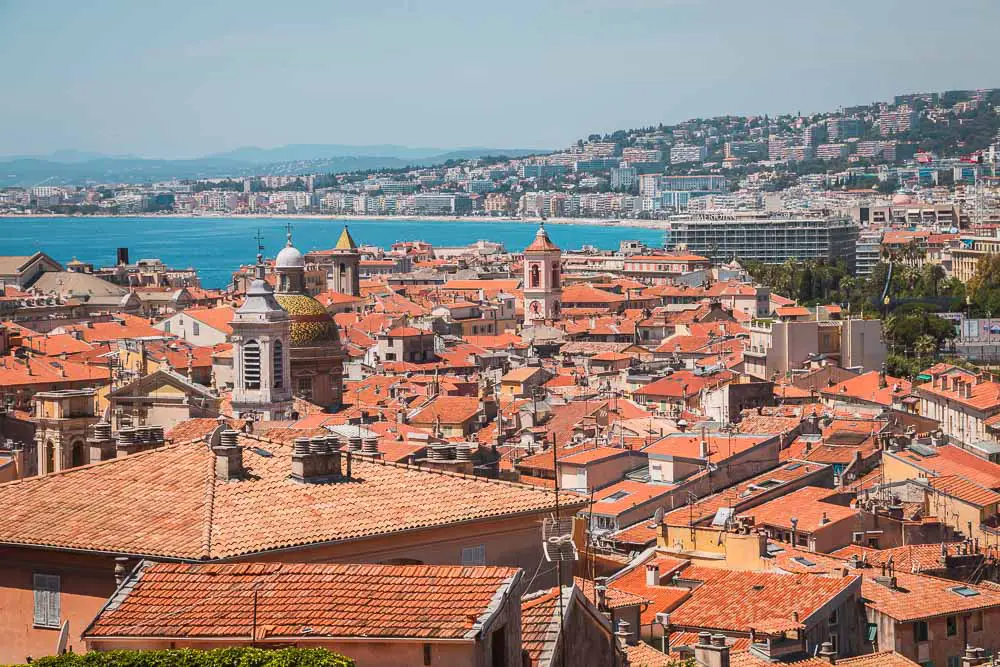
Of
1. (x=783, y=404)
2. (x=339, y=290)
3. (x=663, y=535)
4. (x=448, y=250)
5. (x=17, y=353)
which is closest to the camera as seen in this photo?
(x=663, y=535)

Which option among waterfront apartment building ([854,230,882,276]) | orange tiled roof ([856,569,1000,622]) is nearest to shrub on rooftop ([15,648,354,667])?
orange tiled roof ([856,569,1000,622])

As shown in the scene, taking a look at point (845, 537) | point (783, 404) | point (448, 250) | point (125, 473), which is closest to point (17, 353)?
point (783, 404)

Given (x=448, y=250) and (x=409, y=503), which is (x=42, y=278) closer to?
(x=448, y=250)

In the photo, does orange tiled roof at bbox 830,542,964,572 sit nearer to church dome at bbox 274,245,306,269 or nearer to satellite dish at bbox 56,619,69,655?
satellite dish at bbox 56,619,69,655

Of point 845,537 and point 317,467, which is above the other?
point 317,467

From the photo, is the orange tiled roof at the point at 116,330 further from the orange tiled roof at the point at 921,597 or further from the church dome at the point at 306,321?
the orange tiled roof at the point at 921,597

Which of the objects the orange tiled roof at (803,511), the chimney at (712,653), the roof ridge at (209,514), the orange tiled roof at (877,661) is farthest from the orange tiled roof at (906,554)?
the roof ridge at (209,514)
